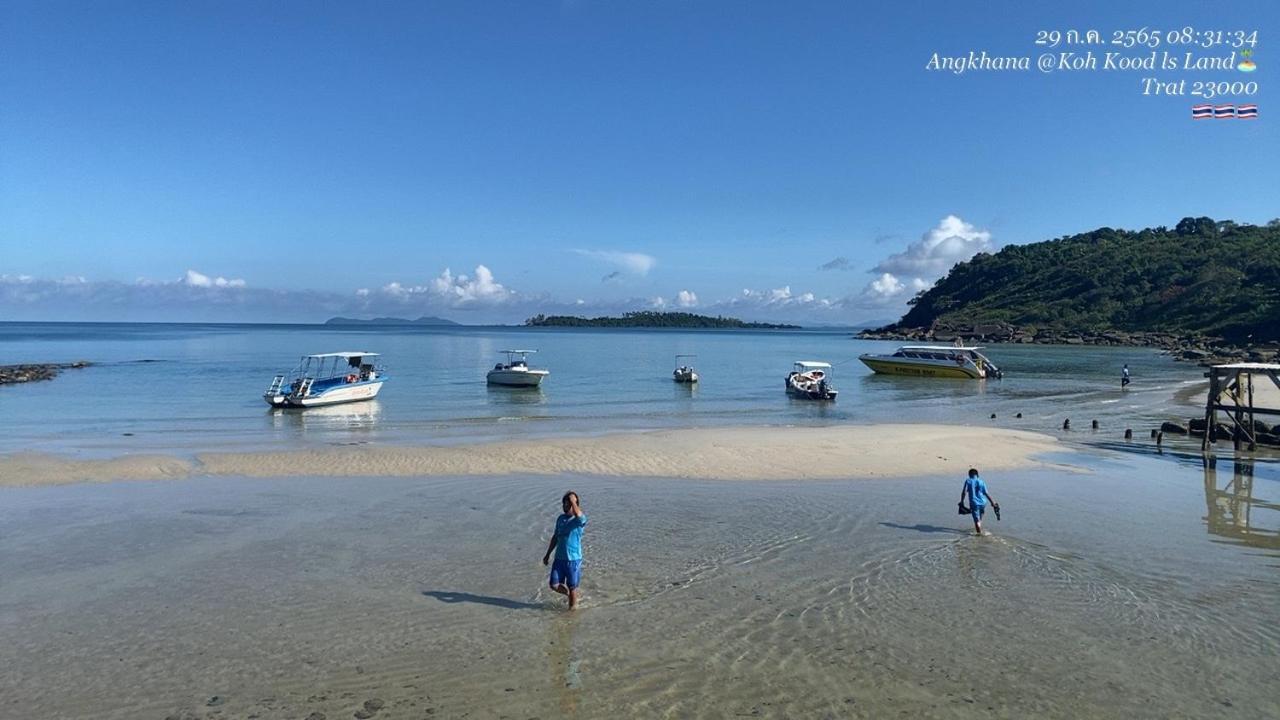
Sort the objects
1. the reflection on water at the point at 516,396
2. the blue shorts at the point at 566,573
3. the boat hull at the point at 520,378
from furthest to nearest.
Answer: the boat hull at the point at 520,378, the reflection on water at the point at 516,396, the blue shorts at the point at 566,573

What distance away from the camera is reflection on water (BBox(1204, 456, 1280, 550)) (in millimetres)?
14391

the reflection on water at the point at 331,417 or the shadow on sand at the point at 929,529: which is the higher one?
the shadow on sand at the point at 929,529

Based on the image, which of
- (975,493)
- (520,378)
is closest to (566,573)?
(975,493)

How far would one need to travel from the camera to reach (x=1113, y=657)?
9047 millimetres

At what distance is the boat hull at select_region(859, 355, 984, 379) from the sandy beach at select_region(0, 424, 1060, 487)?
34.4 meters

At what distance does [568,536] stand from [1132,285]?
6520 inches

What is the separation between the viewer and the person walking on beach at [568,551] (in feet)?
32.8

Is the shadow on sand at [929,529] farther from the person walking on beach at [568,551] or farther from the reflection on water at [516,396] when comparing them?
the reflection on water at [516,396]

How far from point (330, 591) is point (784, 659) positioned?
6.56m

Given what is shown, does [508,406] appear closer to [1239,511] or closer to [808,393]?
[808,393]

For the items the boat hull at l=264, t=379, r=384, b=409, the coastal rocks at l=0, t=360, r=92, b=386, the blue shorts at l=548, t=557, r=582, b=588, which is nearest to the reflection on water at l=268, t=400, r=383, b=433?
the boat hull at l=264, t=379, r=384, b=409

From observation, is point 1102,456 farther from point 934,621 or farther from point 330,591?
point 330,591

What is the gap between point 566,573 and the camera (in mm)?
10297

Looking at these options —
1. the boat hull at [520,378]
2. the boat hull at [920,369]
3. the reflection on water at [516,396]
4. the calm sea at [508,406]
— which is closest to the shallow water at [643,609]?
the calm sea at [508,406]
